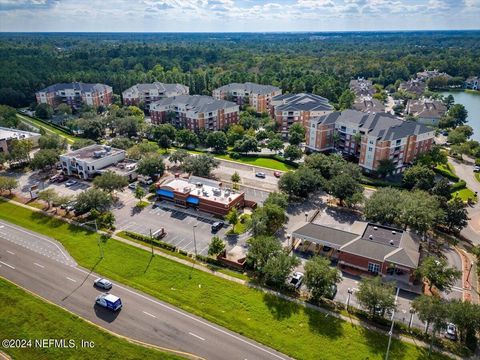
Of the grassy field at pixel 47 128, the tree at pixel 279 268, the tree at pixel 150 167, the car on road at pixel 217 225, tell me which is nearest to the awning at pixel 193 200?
the car on road at pixel 217 225

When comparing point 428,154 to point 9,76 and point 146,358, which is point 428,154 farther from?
point 9,76

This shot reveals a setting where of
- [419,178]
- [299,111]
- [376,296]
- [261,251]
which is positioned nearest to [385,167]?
[419,178]

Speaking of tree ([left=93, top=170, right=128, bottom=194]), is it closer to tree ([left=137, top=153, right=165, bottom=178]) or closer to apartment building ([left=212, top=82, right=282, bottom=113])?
tree ([left=137, top=153, right=165, bottom=178])

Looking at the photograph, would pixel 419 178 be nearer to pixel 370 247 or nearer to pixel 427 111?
pixel 370 247

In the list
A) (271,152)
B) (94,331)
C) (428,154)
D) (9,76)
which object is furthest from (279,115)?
(9,76)

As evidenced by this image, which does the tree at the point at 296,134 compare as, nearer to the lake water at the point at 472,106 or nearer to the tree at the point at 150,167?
the tree at the point at 150,167

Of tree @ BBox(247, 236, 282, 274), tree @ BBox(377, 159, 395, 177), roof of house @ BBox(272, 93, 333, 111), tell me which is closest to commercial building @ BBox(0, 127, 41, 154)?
roof of house @ BBox(272, 93, 333, 111)
